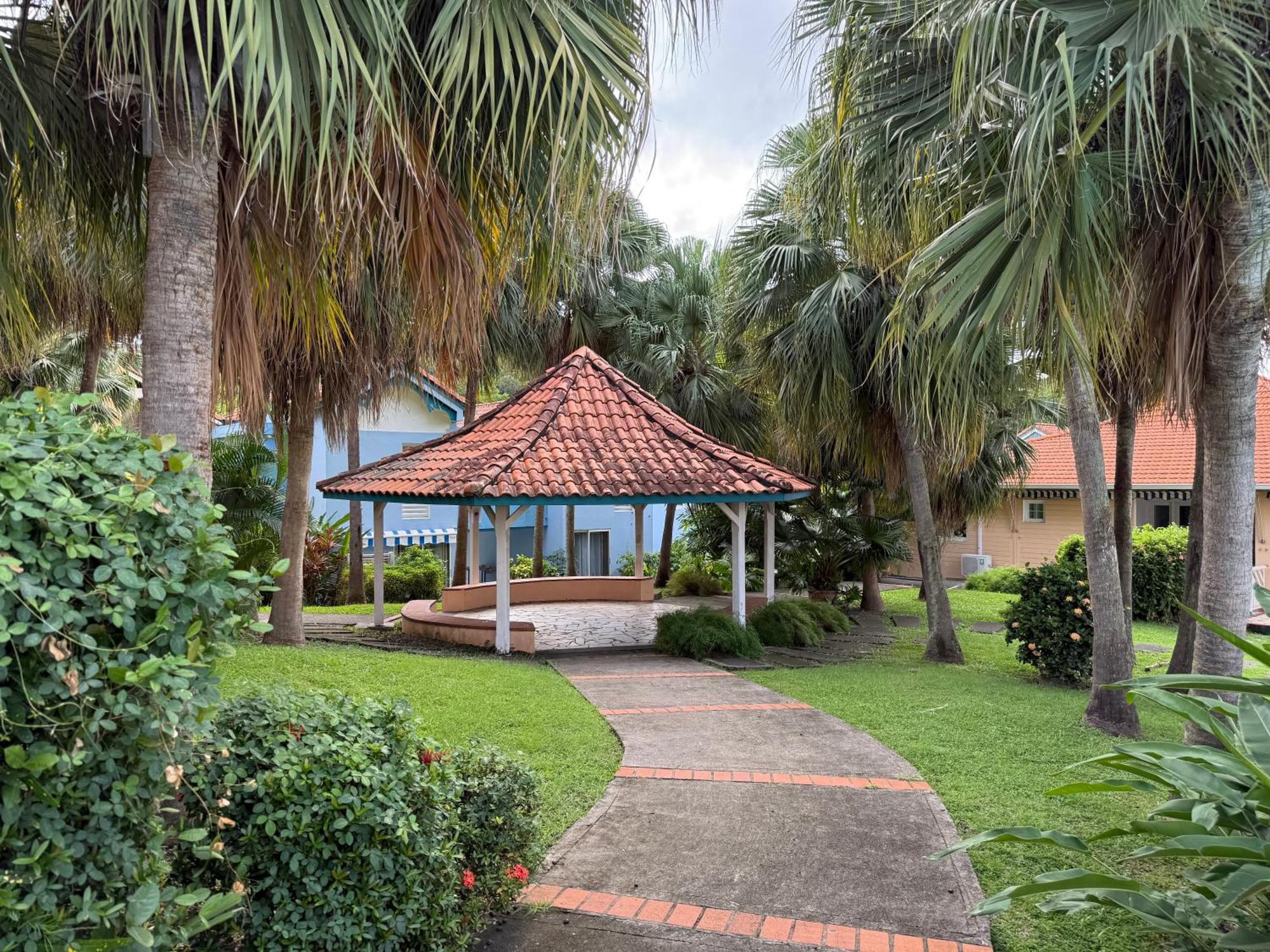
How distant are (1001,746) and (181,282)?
24.9 feet

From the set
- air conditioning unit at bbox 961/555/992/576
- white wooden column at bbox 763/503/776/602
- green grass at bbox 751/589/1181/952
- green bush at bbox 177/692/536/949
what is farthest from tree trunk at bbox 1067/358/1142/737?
air conditioning unit at bbox 961/555/992/576

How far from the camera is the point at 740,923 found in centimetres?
435

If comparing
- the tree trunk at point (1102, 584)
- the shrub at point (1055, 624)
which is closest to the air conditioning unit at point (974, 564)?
the shrub at point (1055, 624)

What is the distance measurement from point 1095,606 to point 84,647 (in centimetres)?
914

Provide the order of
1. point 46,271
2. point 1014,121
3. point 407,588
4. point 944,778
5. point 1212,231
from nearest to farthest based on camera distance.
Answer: point 1014,121 < point 1212,231 < point 944,778 < point 46,271 < point 407,588

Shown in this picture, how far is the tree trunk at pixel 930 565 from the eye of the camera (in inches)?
→ 550

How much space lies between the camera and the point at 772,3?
644 centimetres

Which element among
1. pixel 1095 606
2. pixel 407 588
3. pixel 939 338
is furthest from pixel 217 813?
pixel 407 588

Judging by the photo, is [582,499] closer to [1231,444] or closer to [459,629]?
[459,629]

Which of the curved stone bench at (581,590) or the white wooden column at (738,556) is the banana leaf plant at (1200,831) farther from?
the curved stone bench at (581,590)

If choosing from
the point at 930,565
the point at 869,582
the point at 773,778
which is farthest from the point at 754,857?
the point at 869,582

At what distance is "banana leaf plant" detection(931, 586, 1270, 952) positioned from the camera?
3.12 m

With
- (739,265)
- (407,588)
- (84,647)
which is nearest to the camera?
(84,647)

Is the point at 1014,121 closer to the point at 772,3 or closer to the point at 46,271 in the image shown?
the point at 772,3
